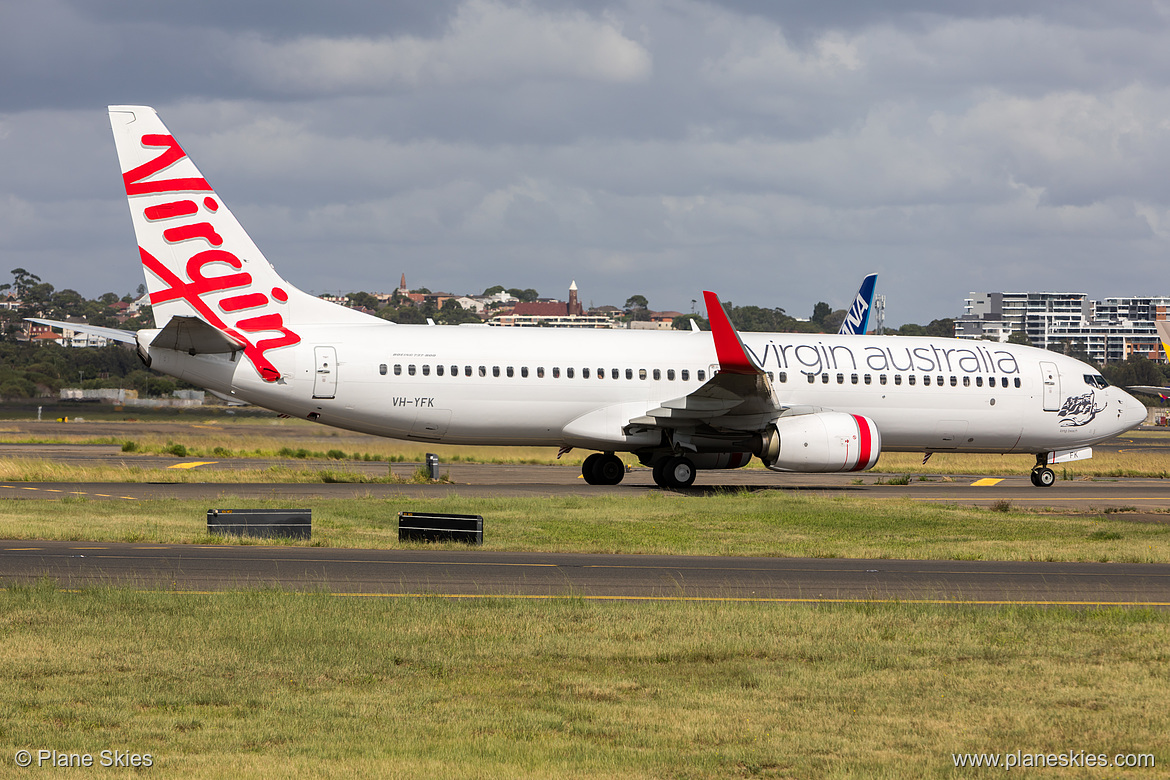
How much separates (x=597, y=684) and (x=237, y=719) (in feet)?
9.34

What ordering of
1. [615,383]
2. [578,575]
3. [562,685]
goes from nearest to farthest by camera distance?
[562,685]
[578,575]
[615,383]

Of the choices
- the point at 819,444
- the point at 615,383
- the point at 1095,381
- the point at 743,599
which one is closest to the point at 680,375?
the point at 615,383

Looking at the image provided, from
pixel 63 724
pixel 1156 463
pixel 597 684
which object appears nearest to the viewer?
pixel 63 724

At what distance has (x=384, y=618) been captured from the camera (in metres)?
11.7

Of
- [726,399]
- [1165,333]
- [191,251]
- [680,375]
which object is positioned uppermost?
[191,251]

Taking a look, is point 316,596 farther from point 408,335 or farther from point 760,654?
point 408,335

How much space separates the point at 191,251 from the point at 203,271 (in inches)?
21.6

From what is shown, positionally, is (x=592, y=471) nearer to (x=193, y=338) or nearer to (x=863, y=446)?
(x=863, y=446)

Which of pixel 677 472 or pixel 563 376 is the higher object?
pixel 563 376

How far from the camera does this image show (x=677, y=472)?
97.0 ft

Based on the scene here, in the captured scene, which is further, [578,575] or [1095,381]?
[1095,381]

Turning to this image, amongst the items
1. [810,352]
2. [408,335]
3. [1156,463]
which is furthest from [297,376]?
[1156,463]

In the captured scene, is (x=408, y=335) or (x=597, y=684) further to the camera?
(x=408, y=335)

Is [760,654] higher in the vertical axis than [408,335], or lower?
lower
